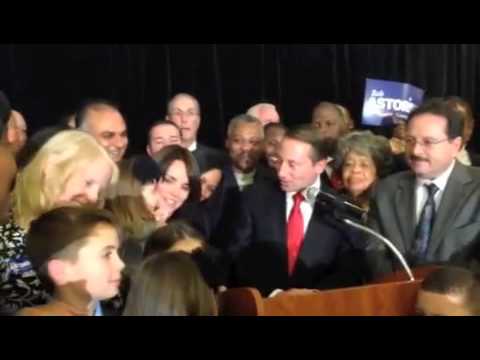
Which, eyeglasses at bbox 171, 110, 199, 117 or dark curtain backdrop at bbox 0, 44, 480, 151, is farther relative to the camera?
dark curtain backdrop at bbox 0, 44, 480, 151

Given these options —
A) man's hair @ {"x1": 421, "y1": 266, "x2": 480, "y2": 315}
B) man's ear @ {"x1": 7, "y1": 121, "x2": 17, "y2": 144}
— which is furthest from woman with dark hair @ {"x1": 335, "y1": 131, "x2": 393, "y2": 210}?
man's hair @ {"x1": 421, "y1": 266, "x2": 480, "y2": 315}

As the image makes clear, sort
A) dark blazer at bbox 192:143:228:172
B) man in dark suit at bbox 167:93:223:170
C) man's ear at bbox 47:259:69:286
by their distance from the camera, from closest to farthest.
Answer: man's ear at bbox 47:259:69:286 < dark blazer at bbox 192:143:228:172 < man in dark suit at bbox 167:93:223:170

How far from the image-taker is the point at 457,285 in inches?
77.3

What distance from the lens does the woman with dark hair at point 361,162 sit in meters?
3.52

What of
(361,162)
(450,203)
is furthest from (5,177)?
(361,162)

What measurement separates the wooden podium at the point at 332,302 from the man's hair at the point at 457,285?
111 millimetres

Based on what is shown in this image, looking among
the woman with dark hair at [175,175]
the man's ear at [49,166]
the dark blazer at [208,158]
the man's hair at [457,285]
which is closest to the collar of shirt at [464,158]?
the dark blazer at [208,158]

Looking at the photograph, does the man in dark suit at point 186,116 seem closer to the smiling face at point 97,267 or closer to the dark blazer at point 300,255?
the dark blazer at point 300,255

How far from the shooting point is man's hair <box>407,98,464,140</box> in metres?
2.81

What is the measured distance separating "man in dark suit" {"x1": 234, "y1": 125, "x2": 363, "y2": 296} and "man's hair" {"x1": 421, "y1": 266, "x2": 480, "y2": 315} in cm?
73

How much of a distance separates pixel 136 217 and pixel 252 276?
1.66ft

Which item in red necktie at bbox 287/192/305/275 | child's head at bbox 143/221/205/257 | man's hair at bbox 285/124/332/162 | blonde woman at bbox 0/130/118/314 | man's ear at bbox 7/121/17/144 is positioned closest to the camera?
blonde woman at bbox 0/130/118/314

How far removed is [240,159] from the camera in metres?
3.94

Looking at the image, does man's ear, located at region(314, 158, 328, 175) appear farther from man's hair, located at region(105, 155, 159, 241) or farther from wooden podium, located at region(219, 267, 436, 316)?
wooden podium, located at region(219, 267, 436, 316)
